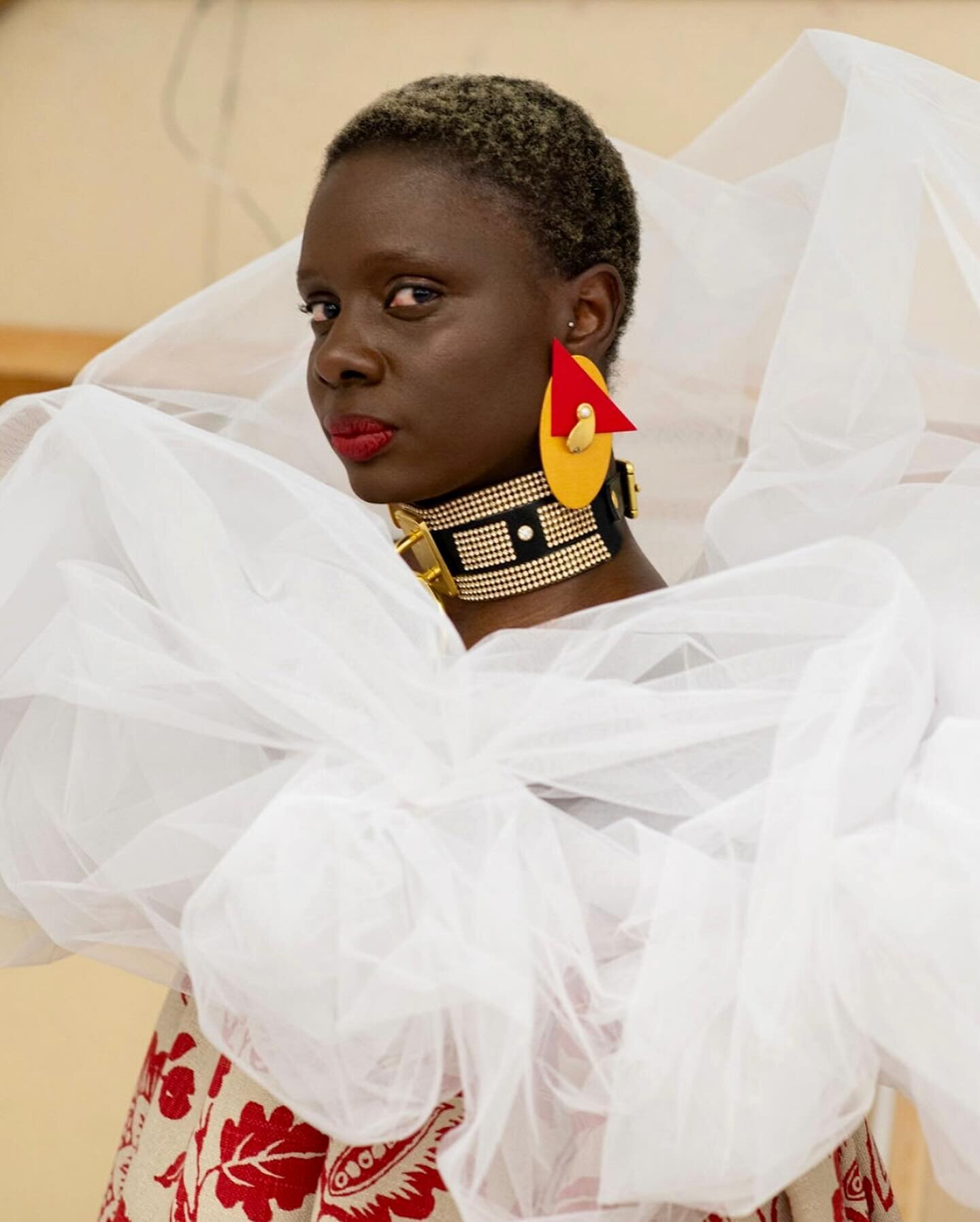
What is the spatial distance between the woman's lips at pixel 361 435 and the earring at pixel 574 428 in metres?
0.08

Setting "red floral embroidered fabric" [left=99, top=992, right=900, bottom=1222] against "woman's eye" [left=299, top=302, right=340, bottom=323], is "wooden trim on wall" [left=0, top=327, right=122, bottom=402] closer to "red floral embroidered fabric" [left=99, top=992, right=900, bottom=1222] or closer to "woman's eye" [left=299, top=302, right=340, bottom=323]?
"woman's eye" [left=299, top=302, right=340, bottom=323]

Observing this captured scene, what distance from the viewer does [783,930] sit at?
0.58 m

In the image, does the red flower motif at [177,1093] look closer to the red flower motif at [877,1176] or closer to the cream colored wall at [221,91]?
the red flower motif at [877,1176]

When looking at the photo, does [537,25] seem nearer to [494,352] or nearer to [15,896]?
[494,352]

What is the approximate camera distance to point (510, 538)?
78 cm

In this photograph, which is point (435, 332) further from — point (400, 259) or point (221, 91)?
point (221, 91)

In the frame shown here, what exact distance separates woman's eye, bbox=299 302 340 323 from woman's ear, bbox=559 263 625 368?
12 cm

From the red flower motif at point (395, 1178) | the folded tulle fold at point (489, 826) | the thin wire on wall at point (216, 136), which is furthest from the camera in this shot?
the thin wire on wall at point (216, 136)

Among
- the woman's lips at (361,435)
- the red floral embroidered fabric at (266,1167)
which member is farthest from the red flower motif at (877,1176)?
the woman's lips at (361,435)

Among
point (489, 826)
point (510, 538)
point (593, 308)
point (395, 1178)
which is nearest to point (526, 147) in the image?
point (593, 308)

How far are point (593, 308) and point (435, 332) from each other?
0.10 meters

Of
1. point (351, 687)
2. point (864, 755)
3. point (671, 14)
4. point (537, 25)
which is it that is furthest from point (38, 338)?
point (864, 755)

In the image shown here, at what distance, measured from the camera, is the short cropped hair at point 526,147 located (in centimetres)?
77

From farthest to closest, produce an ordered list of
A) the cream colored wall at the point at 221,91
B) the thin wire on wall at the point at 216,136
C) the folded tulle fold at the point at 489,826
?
the thin wire on wall at the point at 216,136
the cream colored wall at the point at 221,91
the folded tulle fold at the point at 489,826
